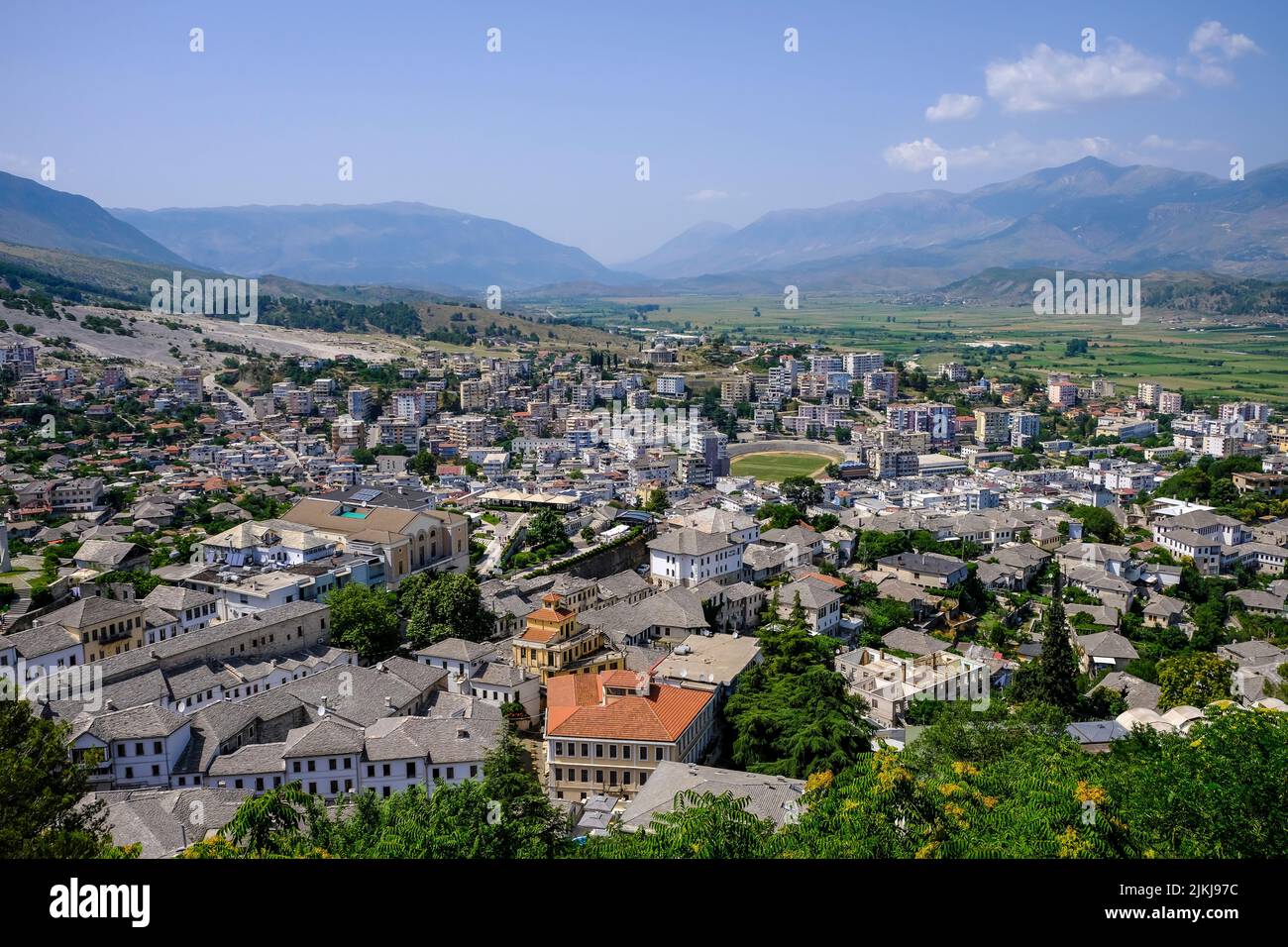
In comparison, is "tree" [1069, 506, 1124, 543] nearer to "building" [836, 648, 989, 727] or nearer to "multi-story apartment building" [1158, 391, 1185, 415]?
"building" [836, 648, 989, 727]

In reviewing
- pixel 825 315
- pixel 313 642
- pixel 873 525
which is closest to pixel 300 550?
pixel 313 642

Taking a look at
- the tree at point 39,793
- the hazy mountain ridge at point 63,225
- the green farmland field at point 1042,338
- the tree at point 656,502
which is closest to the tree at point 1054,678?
the tree at point 39,793

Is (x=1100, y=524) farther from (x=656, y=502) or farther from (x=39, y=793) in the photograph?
(x=39, y=793)

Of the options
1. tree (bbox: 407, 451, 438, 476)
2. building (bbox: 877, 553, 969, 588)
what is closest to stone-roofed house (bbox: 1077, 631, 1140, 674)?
building (bbox: 877, 553, 969, 588)

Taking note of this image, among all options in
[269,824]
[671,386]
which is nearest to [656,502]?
[269,824]

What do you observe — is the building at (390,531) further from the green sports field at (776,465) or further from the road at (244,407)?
the green sports field at (776,465)

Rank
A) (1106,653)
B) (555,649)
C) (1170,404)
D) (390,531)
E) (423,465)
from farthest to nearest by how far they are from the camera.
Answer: (1170,404) < (423,465) < (390,531) < (1106,653) < (555,649)

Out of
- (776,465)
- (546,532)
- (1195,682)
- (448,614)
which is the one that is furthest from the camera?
(776,465)
